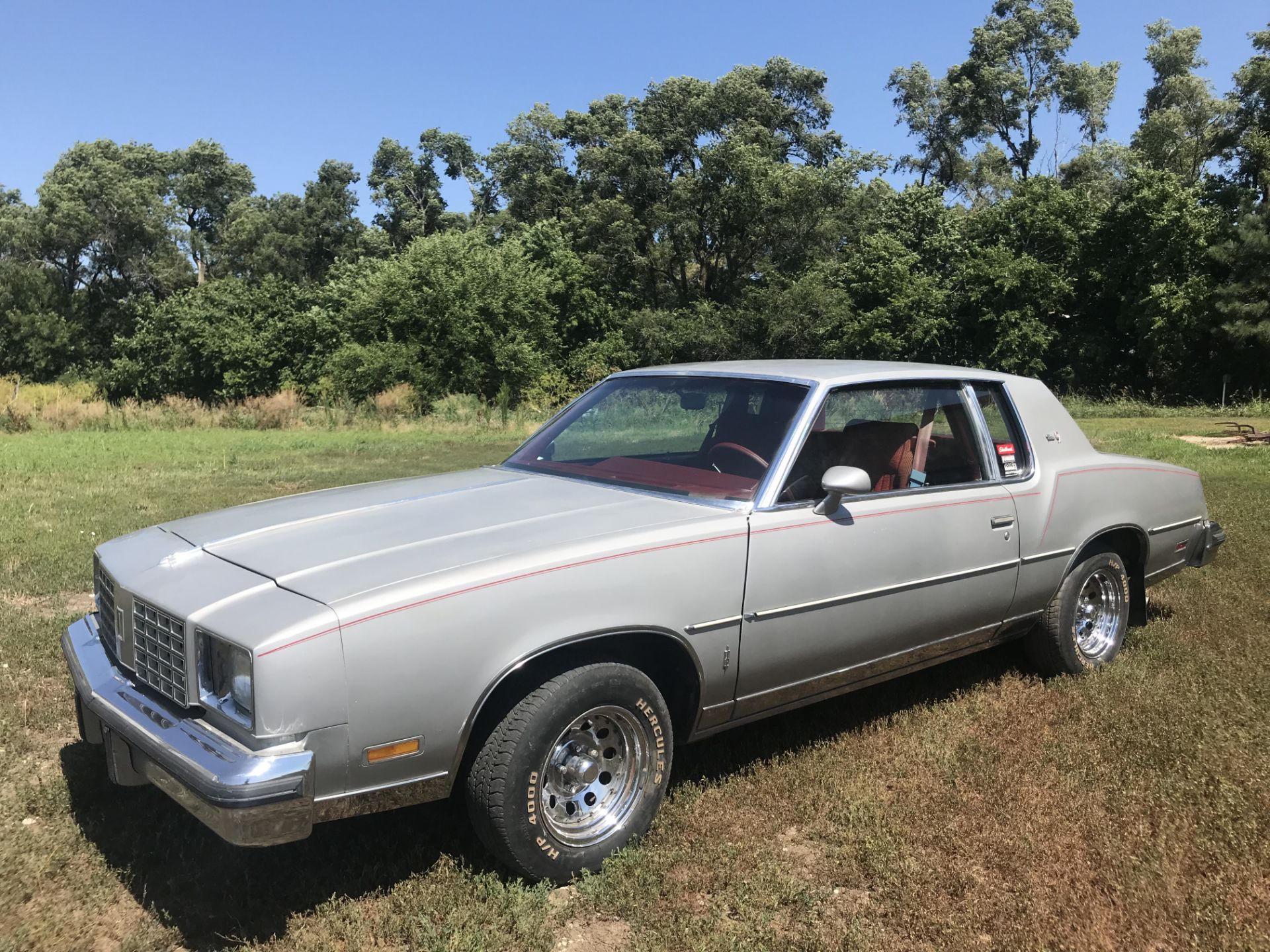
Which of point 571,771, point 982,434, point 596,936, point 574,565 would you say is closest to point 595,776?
point 571,771

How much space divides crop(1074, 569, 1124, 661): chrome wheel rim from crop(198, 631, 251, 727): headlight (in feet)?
13.7

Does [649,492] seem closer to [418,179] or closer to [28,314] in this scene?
[28,314]

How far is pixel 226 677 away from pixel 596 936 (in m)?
1.34

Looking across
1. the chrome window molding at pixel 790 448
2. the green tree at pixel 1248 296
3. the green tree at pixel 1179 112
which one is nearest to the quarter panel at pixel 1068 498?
the chrome window molding at pixel 790 448

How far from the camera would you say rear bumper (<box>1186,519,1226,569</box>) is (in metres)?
5.53

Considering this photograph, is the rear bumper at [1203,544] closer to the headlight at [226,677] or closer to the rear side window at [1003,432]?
the rear side window at [1003,432]

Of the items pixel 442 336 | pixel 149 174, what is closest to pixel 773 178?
pixel 442 336

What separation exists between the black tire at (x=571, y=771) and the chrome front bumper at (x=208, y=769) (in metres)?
0.56

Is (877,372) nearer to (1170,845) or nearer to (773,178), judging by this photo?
(1170,845)

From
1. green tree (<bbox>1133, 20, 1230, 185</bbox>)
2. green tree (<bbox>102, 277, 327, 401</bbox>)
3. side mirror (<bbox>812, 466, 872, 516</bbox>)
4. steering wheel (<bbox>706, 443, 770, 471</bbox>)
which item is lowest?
green tree (<bbox>102, 277, 327, 401</bbox>)

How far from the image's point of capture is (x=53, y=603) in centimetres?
619

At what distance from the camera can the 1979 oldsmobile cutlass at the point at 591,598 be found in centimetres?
263

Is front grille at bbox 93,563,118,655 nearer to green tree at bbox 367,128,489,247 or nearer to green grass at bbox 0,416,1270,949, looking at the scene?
green grass at bbox 0,416,1270,949

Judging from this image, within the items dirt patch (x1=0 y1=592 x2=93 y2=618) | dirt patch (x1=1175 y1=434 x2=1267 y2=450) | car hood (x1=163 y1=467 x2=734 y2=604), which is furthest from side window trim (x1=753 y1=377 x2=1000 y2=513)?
dirt patch (x1=1175 y1=434 x2=1267 y2=450)
